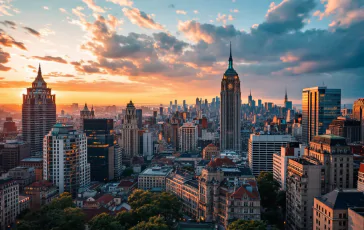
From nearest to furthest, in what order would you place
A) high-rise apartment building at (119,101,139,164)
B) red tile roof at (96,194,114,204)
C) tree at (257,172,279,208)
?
red tile roof at (96,194,114,204), tree at (257,172,279,208), high-rise apartment building at (119,101,139,164)

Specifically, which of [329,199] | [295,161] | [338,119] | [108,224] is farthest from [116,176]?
[338,119]

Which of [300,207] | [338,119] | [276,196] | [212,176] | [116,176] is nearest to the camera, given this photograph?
[300,207]

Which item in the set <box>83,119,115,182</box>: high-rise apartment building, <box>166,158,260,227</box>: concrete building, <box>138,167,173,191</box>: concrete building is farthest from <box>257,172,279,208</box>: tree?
<box>83,119,115,182</box>: high-rise apartment building

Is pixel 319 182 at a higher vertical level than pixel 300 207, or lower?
higher

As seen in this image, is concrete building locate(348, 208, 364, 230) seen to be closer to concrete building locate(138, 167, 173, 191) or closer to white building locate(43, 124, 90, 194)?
concrete building locate(138, 167, 173, 191)

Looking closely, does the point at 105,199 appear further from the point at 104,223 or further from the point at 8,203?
the point at 104,223

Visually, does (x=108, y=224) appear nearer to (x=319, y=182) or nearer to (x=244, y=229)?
(x=244, y=229)
